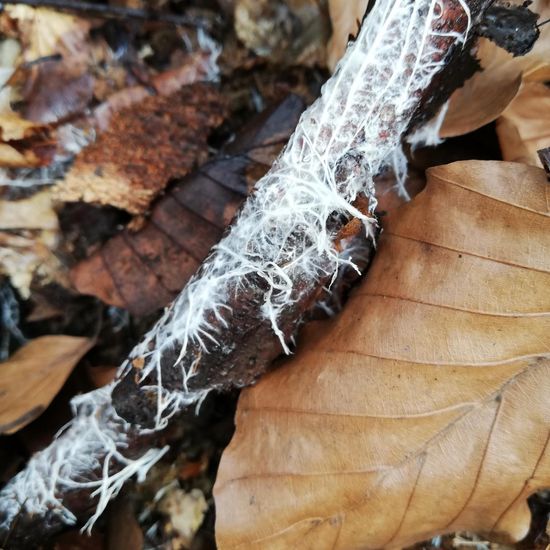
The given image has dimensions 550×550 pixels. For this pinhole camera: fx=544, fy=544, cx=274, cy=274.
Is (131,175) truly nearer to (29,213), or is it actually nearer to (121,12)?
(29,213)

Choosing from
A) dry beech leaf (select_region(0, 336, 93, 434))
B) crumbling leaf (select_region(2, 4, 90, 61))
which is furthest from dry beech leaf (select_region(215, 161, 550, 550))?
crumbling leaf (select_region(2, 4, 90, 61))

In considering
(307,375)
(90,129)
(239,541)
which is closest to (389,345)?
(307,375)

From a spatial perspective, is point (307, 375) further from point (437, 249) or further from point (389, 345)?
point (437, 249)

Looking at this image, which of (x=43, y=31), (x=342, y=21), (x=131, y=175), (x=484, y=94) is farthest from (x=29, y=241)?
(x=484, y=94)

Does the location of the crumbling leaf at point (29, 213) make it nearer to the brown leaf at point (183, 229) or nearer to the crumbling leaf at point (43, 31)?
the brown leaf at point (183, 229)

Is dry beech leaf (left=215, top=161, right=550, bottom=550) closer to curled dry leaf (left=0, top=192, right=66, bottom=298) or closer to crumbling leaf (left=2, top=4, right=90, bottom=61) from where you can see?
curled dry leaf (left=0, top=192, right=66, bottom=298)
